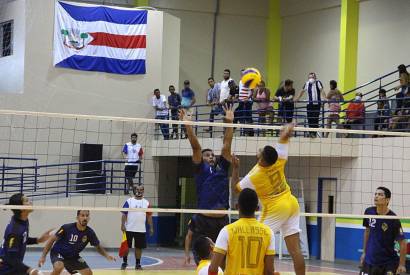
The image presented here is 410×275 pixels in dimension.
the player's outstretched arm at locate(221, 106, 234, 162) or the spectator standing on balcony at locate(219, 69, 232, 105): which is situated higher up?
the spectator standing on balcony at locate(219, 69, 232, 105)

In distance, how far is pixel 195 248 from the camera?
8.91m

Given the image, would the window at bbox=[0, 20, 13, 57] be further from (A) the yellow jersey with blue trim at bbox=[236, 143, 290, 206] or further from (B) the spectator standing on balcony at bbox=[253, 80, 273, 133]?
(A) the yellow jersey with blue trim at bbox=[236, 143, 290, 206]

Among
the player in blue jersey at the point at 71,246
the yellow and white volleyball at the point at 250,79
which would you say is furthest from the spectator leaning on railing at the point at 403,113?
the player in blue jersey at the point at 71,246

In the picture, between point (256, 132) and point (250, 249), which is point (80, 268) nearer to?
point (250, 249)

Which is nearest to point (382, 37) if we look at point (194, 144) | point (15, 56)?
point (15, 56)

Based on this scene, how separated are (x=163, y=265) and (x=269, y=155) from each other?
11174 millimetres

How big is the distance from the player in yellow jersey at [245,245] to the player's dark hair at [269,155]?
1.62 meters

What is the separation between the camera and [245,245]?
26.6 feet

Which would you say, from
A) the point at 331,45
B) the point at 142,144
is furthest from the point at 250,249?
the point at 331,45

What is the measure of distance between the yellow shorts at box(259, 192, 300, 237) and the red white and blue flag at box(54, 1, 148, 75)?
16.7 m

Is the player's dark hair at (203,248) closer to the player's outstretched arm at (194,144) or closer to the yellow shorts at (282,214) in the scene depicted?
the yellow shorts at (282,214)

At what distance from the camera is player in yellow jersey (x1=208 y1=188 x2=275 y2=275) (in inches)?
319

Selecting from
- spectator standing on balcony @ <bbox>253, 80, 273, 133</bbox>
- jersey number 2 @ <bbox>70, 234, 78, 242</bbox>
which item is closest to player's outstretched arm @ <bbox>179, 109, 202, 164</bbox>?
jersey number 2 @ <bbox>70, 234, 78, 242</bbox>

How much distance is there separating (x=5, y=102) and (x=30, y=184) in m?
2.58
